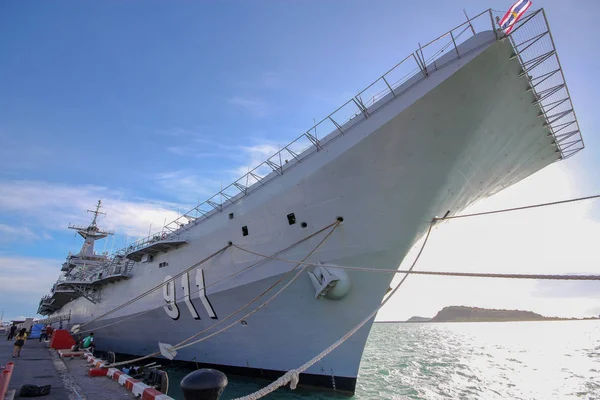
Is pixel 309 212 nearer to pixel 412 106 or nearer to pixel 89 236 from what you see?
pixel 412 106

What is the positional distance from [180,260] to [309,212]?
6.30 metres

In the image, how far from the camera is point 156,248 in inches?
505

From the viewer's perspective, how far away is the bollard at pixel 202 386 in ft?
7.97

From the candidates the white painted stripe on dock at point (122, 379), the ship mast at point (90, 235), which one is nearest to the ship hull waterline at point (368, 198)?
the white painted stripe on dock at point (122, 379)

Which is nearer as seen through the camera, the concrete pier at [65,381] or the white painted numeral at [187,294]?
the concrete pier at [65,381]

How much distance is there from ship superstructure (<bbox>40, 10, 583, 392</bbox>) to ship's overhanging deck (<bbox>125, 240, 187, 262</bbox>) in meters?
2.10

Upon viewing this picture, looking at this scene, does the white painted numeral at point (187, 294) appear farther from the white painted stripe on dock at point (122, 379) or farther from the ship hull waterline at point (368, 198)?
the white painted stripe on dock at point (122, 379)

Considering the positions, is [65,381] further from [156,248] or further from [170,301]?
[156,248]

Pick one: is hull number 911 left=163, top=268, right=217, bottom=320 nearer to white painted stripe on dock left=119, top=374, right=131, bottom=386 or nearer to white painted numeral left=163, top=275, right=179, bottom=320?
white painted numeral left=163, top=275, right=179, bottom=320

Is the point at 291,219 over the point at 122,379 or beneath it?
over

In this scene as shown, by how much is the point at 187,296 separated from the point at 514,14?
11208mm

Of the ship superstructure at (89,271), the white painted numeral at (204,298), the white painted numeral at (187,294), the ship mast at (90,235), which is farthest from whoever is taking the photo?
the ship mast at (90,235)

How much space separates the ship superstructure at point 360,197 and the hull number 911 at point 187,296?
53 millimetres

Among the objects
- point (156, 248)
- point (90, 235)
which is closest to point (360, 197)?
point (156, 248)
